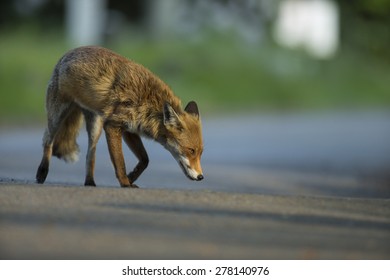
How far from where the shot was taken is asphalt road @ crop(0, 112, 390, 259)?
7539mm

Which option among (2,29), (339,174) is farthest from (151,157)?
(2,29)

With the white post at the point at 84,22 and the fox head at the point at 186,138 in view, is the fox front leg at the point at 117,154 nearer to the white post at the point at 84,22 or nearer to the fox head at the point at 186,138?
the fox head at the point at 186,138

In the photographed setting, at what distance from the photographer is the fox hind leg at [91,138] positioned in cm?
1120

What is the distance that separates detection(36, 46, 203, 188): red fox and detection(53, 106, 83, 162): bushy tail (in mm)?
99

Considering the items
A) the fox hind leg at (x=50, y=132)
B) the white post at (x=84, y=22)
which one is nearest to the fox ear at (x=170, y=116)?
the fox hind leg at (x=50, y=132)

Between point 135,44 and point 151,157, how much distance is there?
16406 millimetres

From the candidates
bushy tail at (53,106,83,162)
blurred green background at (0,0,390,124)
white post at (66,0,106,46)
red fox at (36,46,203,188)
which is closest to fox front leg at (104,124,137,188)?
red fox at (36,46,203,188)

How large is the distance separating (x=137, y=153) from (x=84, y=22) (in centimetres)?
2235

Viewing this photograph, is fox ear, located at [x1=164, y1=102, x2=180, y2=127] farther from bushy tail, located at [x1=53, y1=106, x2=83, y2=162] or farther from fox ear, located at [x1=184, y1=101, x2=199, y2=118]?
bushy tail, located at [x1=53, y1=106, x2=83, y2=162]

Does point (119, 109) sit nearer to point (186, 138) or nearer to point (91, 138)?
point (91, 138)

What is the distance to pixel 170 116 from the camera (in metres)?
11.0

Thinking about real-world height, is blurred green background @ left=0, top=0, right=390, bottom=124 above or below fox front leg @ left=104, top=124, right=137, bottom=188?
below
